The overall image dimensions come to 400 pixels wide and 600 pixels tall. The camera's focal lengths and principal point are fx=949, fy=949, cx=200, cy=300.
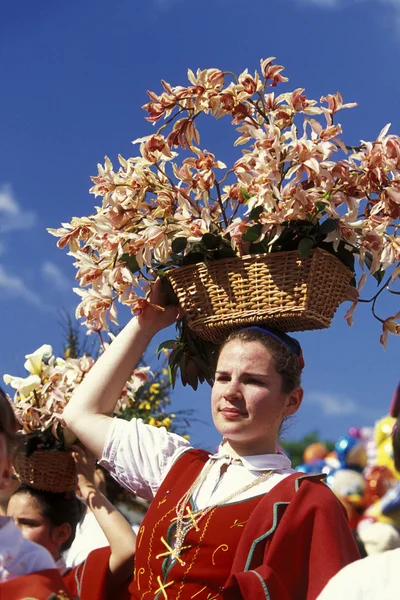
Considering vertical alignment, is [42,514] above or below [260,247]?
below

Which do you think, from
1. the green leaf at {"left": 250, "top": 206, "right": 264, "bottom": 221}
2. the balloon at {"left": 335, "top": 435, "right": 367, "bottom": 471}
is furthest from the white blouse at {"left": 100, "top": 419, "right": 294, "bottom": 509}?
the balloon at {"left": 335, "top": 435, "right": 367, "bottom": 471}

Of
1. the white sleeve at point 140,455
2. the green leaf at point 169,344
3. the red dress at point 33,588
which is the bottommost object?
the red dress at point 33,588

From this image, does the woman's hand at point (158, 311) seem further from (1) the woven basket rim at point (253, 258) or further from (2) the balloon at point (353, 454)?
(2) the balloon at point (353, 454)

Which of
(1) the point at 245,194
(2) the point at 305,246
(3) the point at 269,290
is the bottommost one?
(3) the point at 269,290

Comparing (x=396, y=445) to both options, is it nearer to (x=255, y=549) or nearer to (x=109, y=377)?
(x=255, y=549)

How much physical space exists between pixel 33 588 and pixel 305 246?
52.5 inches

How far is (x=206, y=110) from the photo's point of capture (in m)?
3.17

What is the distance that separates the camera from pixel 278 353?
9.68ft

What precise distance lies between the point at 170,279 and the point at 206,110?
58 centimetres

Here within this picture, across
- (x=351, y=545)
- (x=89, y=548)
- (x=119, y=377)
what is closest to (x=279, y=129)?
(x=119, y=377)

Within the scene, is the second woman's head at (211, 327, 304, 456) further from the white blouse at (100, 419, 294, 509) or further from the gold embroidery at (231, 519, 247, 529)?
the gold embroidery at (231, 519, 247, 529)

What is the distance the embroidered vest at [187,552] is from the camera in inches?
105

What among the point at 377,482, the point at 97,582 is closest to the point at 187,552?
the point at 97,582

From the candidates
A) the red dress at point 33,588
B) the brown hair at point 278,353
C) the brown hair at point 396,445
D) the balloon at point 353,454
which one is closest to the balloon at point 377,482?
the balloon at point 353,454
